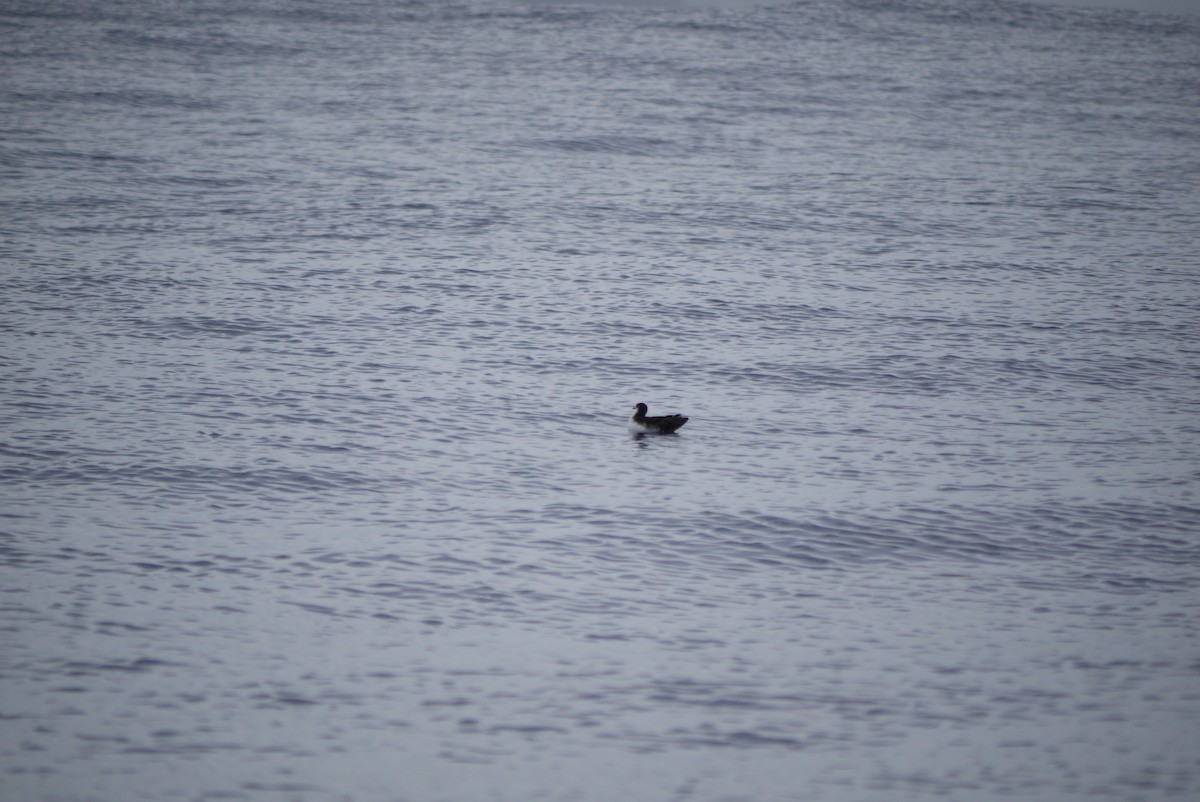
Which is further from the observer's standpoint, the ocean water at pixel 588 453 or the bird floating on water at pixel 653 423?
the bird floating on water at pixel 653 423

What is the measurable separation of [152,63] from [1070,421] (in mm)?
45871

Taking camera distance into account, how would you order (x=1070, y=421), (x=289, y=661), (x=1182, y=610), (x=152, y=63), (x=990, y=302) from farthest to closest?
(x=152, y=63)
(x=990, y=302)
(x=1070, y=421)
(x=1182, y=610)
(x=289, y=661)

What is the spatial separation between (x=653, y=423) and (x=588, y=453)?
53.9 inches

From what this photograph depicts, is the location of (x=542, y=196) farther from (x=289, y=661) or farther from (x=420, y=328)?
(x=289, y=661)

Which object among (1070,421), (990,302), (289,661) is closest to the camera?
(289,661)

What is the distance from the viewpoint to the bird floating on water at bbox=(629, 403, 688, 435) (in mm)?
25141

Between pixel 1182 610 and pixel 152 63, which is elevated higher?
pixel 152 63

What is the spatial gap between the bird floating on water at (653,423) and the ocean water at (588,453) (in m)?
0.28

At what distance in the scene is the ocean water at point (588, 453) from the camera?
15719 mm

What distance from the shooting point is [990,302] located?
113 feet

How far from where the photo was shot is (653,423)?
2517 cm

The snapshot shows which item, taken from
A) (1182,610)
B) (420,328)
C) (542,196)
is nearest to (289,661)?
(1182,610)

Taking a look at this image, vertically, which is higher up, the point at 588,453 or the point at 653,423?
the point at 653,423

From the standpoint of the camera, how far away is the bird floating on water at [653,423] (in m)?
25.1
